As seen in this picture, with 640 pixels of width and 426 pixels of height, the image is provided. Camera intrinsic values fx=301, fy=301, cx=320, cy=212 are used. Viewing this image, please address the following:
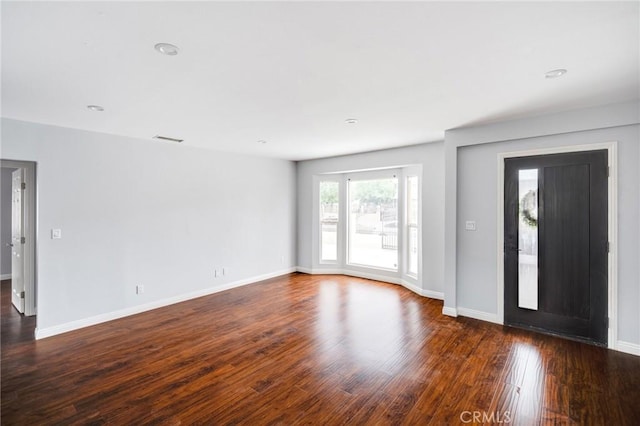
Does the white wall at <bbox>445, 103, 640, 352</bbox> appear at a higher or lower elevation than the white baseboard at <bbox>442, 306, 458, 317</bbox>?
higher

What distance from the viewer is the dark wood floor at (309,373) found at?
226 centimetres

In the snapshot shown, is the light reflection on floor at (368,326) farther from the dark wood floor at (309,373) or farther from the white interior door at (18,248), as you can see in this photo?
the white interior door at (18,248)

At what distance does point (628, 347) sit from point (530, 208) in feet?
5.50

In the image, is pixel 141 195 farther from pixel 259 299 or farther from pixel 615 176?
pixel 615 176

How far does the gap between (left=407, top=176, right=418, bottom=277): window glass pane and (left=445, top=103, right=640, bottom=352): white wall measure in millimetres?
1349

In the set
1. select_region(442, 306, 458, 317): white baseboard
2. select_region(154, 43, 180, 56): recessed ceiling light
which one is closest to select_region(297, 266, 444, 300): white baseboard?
select_region(442, 306, 458, 317): white baseboard

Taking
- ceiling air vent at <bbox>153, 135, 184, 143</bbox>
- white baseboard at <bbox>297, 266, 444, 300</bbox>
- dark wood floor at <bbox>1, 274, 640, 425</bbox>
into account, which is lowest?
dark wood floor at <bbox>1, 274, 640, 425</bbox>

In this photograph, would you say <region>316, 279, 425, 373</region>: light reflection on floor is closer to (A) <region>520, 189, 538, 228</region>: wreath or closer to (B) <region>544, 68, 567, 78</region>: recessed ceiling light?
(A) <region>520, 189, 538, 228</region>: wreath

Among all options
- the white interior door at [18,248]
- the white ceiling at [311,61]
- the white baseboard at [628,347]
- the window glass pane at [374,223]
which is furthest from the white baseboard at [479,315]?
the white interior door at [18,248]

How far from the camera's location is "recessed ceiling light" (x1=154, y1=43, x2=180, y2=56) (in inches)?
74.9

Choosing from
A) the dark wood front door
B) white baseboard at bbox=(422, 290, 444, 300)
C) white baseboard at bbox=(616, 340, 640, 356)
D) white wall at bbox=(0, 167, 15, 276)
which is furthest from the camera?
white wall at bbox=(0, 167, 15, 276)

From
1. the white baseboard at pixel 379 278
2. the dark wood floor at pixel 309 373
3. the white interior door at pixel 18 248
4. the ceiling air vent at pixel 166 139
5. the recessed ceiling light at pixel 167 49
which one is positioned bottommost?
the dark wood floor at pixel 309 373

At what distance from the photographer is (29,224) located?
382 centimetres

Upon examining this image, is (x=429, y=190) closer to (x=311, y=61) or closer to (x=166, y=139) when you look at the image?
(x=311, y=61)
